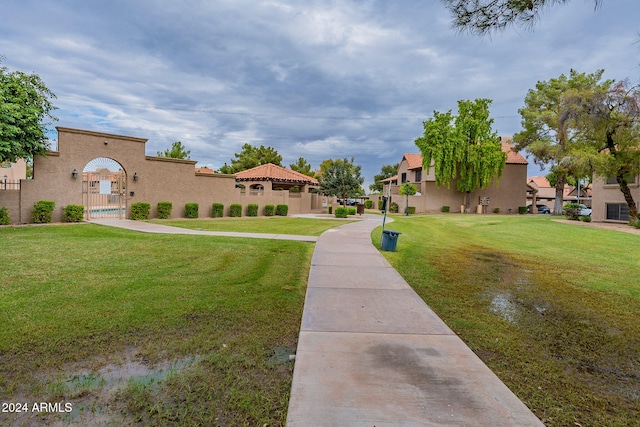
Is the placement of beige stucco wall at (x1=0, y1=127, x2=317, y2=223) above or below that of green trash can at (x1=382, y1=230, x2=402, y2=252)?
above

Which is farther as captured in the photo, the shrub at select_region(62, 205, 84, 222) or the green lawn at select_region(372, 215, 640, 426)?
the shrub at select_region(62, 205, 84, 222)

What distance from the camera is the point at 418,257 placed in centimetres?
970

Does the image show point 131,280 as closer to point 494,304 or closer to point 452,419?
point 452,419

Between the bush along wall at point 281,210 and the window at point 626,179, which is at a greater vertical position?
the window at point 626,179

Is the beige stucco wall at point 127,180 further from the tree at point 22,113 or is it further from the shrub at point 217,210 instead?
the tree at point 22,113

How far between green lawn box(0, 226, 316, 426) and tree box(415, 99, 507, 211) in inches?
1191

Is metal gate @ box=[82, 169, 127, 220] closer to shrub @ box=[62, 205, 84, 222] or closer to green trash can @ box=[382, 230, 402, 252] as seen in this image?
shrub @ box=[62, 205, 84, 222]

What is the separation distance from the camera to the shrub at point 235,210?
24.1 metres

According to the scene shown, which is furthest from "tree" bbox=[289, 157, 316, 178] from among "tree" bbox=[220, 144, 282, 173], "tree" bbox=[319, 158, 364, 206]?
"tree" bbox=[319, 158, 364, 206]

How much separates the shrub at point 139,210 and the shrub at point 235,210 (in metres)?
5.59

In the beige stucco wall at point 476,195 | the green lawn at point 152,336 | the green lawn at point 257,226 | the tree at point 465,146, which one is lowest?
the green lawn at point 152,336

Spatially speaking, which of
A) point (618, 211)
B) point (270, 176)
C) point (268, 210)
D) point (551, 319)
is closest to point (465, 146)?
point (618, 211)

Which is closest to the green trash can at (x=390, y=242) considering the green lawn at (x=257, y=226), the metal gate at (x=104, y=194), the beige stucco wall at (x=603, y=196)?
the green lawn at (x=257, y=226)

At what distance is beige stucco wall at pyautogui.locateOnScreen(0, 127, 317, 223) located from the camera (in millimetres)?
16562
